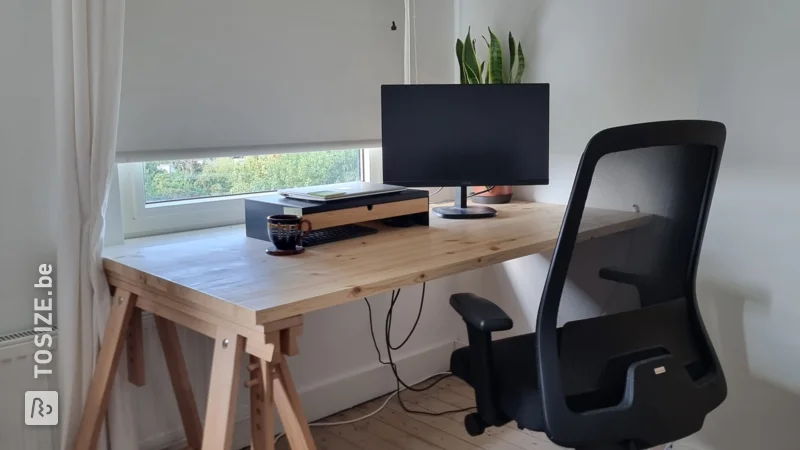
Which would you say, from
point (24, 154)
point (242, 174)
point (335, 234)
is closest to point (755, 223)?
point (335, 234)

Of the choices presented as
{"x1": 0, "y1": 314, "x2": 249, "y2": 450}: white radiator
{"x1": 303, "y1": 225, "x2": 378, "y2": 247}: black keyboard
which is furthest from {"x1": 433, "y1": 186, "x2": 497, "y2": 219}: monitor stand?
{"x1": 0, "y1": 314, "x2": 249, "y2": 450}: white radiator

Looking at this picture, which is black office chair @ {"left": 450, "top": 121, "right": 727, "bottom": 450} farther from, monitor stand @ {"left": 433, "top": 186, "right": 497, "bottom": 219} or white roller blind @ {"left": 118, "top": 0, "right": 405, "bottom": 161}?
white roller blind @ {"left": 118, "top": 0, "right": 405, "bottom": 161}

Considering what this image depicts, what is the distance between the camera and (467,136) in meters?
2.36

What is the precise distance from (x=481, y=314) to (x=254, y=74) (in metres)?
1.17

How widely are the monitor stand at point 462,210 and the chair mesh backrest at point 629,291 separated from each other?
844 mm

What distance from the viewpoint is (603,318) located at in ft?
5.02

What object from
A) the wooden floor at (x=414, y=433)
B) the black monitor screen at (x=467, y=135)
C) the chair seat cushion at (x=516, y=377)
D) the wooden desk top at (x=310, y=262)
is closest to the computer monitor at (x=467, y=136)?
the black monitor screen at (x=467, y=135)

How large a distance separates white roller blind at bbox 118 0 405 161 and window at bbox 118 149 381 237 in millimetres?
121

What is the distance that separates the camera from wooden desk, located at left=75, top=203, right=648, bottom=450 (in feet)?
4.68

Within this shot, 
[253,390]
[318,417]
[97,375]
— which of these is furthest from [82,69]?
[318,417]

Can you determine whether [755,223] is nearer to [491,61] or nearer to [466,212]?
[466,212]

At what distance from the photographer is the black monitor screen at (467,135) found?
233 cm

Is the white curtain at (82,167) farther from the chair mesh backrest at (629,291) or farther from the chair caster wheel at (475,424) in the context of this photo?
the chair mesh backrest at (629,291)

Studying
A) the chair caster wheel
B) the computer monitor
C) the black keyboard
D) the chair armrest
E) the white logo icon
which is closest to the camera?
the chair armrest
